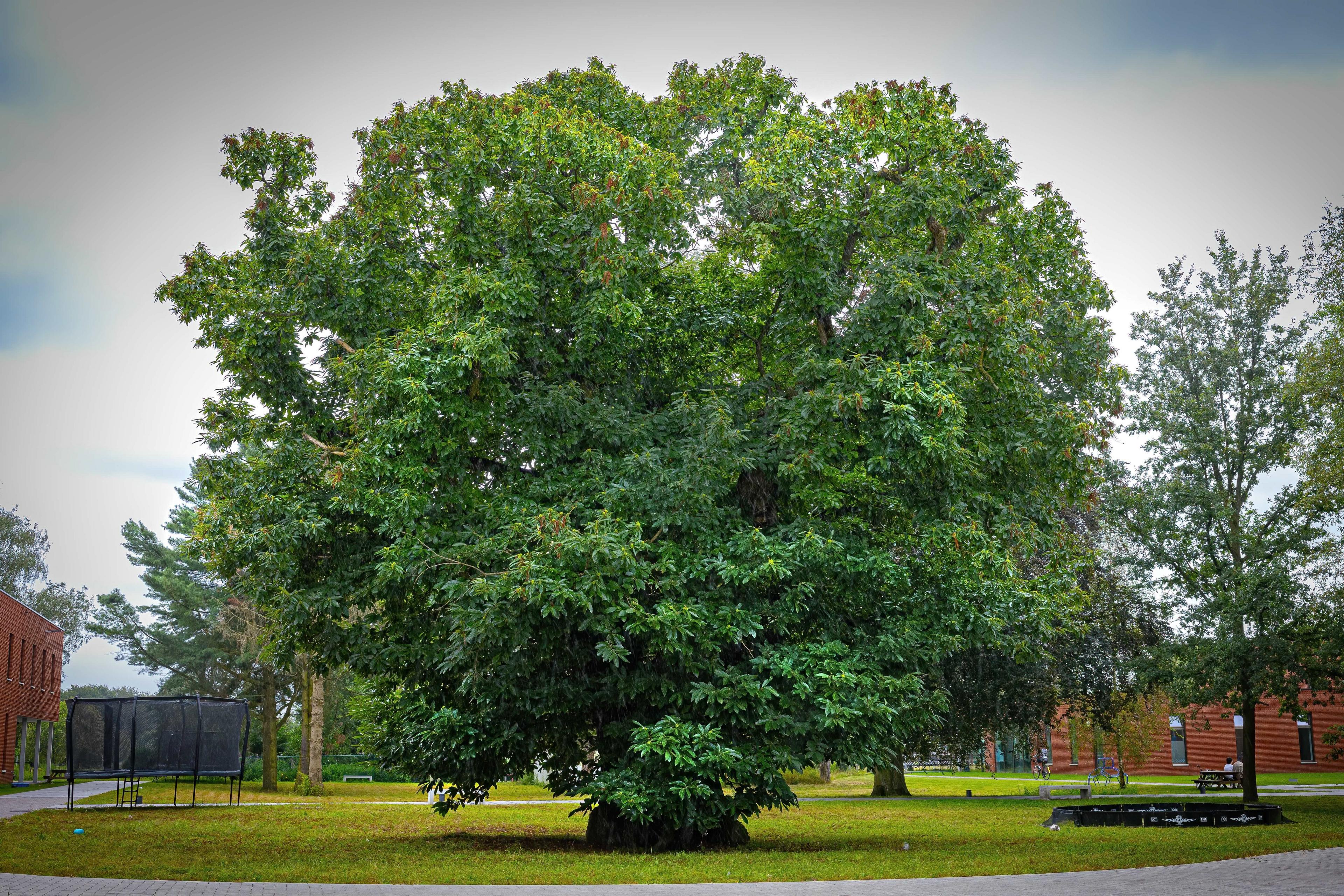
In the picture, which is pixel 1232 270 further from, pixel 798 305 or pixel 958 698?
pixel 798 305

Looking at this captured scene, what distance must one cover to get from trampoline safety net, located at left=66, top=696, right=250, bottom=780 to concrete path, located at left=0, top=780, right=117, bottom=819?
48.7 inches

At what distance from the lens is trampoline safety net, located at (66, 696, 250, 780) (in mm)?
23469

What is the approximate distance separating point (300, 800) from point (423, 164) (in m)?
19.8

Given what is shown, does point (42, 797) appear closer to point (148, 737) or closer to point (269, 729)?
point (148, 737)

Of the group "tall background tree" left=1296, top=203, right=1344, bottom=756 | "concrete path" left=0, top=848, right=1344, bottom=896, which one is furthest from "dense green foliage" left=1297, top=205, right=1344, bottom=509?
"concrete path" left=0, top=848, right=1344, bottom=896

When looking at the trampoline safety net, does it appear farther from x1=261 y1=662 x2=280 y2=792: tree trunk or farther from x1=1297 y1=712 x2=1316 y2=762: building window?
x1=1297 y1=712 x2=1316 y2=762: building window

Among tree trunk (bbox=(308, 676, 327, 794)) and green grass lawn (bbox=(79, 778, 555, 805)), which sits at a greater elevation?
tree trunk (bbox=(308, 676, 327, 794))

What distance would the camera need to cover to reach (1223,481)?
31.1 meters

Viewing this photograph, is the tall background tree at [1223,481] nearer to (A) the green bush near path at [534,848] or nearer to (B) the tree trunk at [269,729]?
(A) the green bush near path at [534,848]

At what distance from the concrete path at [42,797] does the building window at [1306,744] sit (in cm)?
5263

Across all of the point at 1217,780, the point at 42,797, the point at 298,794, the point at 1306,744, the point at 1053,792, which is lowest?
the point at 1306,744

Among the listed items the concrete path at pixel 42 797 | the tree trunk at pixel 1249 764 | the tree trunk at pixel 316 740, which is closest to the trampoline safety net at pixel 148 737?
the concrete path at pixel 42 797

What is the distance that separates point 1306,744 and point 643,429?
2036 inches

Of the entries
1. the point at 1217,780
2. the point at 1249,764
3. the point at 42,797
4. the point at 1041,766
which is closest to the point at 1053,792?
the point at 1217,780
